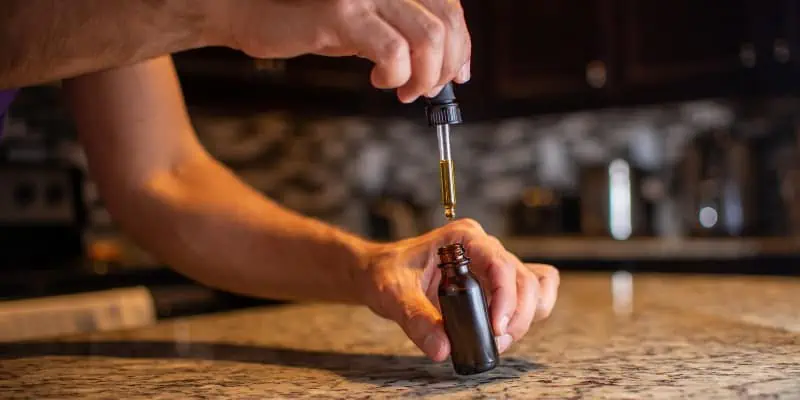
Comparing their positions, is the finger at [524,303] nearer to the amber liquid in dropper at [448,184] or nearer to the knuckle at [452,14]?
the amber liquid in dropper at [448,184]

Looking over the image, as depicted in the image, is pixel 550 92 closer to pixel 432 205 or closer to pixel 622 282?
pixel 432 205

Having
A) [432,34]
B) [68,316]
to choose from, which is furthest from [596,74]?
[432,34]

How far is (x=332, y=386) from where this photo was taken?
757 mm

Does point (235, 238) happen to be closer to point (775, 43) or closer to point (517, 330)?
point (517, 330)

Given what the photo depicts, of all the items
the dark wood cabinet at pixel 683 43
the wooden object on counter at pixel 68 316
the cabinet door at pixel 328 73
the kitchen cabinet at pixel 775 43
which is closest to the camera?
the wooden object on counter at pixel 68 316

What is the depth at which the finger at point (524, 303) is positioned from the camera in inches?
32.9

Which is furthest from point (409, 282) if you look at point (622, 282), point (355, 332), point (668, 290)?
point (622, 282)

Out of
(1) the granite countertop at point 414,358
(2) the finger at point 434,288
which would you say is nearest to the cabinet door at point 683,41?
(1) the granite countertop at point 414,358

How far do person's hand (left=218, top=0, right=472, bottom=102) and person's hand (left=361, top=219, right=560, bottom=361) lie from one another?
0.61ft

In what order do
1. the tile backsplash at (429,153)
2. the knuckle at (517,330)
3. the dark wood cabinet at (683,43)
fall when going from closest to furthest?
1. the knuckle at (517,330)
2. the dark wood cabinet at (683,43)
3. the tile backsplash at (429,153)

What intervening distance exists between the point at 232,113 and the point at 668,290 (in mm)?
2142

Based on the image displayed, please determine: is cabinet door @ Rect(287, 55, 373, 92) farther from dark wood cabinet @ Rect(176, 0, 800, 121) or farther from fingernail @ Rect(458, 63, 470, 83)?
fingernail @ Rect(458, 63, 470, 83)

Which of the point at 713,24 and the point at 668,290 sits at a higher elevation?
the point at 713,24

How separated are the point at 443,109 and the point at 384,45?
0.09 meters
